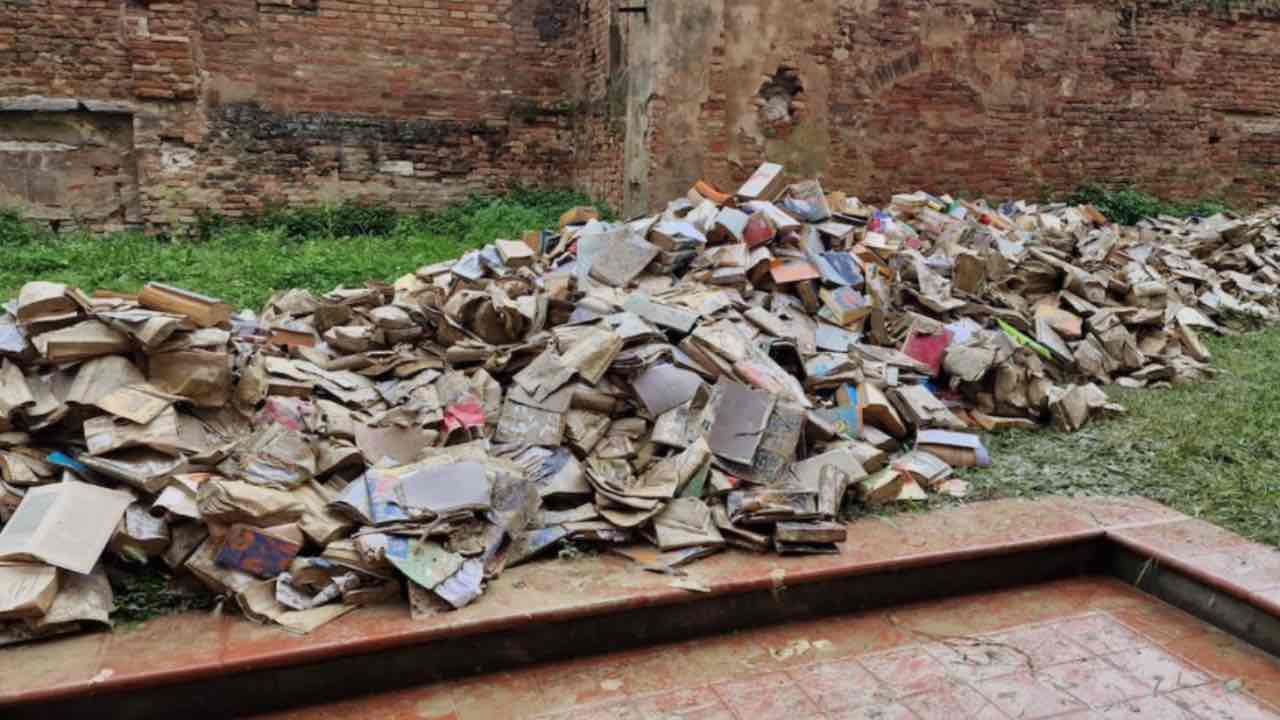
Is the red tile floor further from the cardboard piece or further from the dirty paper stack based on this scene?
the cardboard piece

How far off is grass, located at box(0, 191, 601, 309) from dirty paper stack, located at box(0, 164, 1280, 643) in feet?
6.69

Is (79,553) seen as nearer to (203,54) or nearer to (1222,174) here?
(203,54)

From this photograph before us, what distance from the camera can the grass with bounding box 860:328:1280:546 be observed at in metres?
3.46

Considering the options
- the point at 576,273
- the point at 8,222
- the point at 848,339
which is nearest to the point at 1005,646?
the point at 848,339

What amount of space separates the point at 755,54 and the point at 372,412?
5210 mm

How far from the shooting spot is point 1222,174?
986cm

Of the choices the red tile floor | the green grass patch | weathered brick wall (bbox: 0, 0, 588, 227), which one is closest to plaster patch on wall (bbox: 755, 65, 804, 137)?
weathered brick wall (bbox: 0, 0, 588, 227)

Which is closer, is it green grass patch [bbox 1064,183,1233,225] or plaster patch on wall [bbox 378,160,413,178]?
plaster patch on wall [bbox 378,160,413,178]

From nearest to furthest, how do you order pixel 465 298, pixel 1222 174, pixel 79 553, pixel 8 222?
pixel 79 553 < pixel 465 298 < pixel 8 222 < pixel 1222 174

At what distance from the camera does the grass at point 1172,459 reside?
3.46 metres

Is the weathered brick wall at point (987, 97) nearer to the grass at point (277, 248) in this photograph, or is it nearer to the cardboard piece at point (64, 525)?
the grass at point (277, 248)

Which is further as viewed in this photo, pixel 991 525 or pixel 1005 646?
pixel 991 525

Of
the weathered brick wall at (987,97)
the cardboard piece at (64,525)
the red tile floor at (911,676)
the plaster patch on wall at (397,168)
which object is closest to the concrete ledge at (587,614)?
the red tile floor at (911,676)

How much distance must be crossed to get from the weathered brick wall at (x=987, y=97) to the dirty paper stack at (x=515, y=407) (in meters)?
2.32
